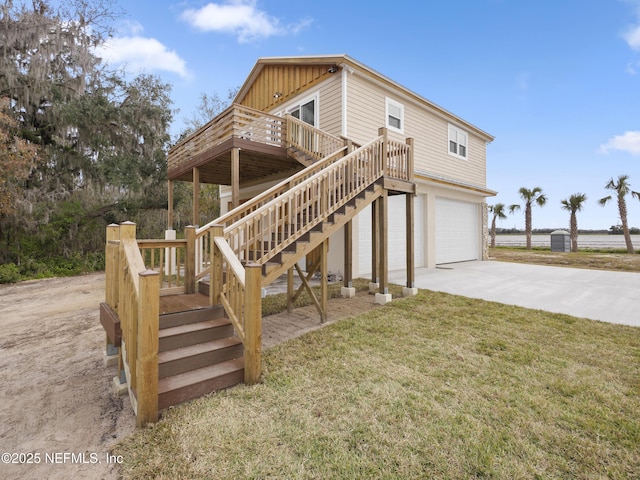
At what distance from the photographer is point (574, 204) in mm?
23234

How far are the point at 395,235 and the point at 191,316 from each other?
8.11m

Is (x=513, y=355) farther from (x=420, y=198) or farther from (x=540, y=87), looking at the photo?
(x=540, y=87)

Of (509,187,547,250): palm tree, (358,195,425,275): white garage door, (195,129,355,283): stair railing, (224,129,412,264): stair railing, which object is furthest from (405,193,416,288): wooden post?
(509,187,547,250): palm tree

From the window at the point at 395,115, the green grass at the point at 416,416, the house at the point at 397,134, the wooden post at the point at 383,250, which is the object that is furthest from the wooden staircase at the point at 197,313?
the window at the point at 395,115

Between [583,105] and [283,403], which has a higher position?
[583,105]

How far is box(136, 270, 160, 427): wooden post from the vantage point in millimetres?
2441

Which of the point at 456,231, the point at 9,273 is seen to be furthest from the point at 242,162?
the point at 456,231

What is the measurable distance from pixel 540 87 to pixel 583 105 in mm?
4470

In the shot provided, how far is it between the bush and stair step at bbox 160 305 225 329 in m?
10.8

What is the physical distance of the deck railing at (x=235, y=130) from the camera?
747 centimetres

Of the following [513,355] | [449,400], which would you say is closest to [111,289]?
[449,400]

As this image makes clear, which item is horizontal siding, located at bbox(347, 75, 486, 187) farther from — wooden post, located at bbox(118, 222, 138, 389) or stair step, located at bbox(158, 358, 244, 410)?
stair step, located at bbox(158, 358, 244, 410)

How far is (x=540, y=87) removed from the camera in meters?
17.2

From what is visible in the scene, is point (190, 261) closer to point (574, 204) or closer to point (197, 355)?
point (197, 355)
